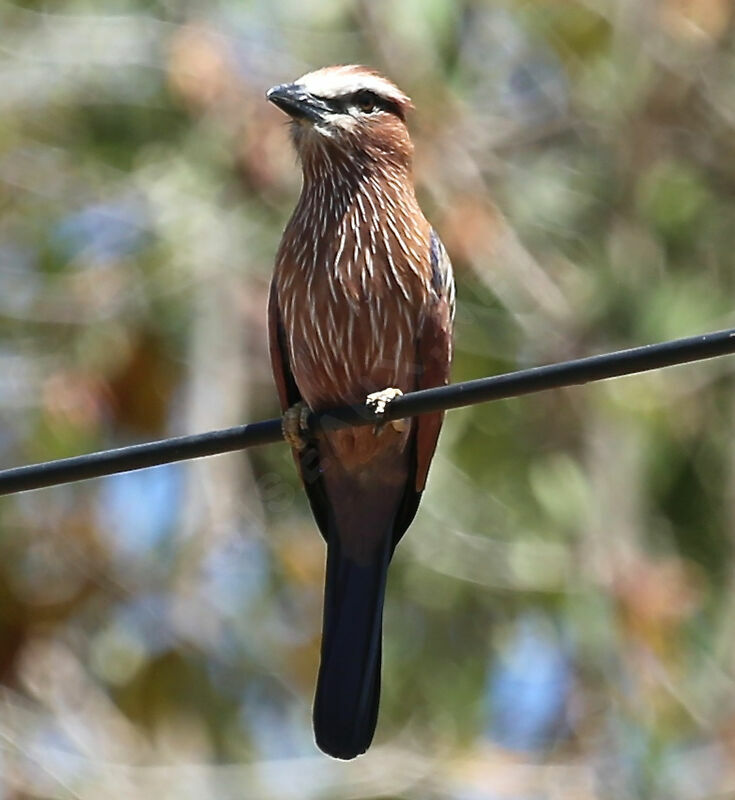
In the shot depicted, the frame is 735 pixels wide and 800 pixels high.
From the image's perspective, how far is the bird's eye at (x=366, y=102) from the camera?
236 inches

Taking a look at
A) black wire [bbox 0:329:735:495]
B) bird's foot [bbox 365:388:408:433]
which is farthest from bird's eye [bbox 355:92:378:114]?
black wire [bbox 0:329:735:495]

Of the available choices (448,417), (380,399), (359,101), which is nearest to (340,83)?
(359,101)

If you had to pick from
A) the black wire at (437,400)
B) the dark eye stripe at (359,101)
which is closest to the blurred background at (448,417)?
the dark eye stripe at (359,101)

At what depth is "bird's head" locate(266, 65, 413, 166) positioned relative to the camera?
5867 mm

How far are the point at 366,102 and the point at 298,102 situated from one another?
1.05ft

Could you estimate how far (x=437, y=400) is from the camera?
4246 mm

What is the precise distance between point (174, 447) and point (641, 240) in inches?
258

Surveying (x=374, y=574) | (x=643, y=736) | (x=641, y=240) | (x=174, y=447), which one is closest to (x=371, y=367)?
(x=374, y=574)

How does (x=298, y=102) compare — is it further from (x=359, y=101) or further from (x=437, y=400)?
(x=437, y=400)

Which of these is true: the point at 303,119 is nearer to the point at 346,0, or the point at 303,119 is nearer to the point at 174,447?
the point at 174,447

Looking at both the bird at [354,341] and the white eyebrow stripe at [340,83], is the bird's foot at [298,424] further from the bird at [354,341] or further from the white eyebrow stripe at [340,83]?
the white eyebrow stripe at [340,83]

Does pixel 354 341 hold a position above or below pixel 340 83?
below

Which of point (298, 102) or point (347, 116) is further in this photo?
point (347, 116)

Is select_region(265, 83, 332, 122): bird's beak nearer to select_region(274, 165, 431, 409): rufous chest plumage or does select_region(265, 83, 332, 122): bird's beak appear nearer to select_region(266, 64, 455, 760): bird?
select_region(266, 64, 455, 760): bird
